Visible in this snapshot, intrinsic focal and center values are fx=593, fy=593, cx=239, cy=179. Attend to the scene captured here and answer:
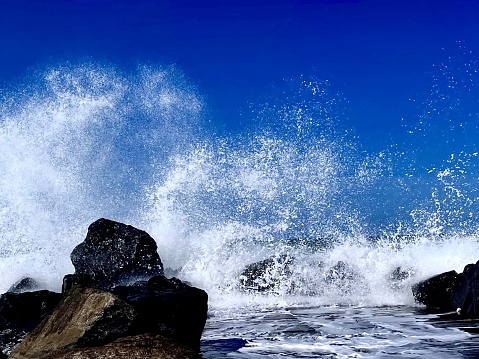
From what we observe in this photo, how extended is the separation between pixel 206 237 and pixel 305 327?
9360 mm

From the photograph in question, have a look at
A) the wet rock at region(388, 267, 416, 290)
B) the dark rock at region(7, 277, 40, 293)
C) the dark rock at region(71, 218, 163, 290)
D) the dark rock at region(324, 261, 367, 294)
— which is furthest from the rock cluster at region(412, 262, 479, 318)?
the dark rock at region(7, 277, 40, 293)

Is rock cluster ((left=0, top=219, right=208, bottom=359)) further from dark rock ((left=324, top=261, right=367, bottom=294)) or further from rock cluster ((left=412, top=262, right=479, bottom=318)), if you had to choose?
dark rock ((left=324, top=261, right=367, bottom=294))

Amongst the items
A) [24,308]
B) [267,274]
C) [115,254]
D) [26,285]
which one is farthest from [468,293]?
[26,285]

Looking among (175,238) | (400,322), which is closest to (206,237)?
(175,238)

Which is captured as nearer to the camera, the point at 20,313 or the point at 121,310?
the point at 121,310

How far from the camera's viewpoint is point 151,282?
8531mm

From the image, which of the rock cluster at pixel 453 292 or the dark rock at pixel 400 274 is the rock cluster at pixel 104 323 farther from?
the dark rock at pixel 400 274

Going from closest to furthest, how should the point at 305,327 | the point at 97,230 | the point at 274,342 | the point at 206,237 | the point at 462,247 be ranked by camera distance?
1. the point at 274,342
2. the point at 305,327
3. the point at 97,230
4. the point at 462,247
5. the point at 206,237

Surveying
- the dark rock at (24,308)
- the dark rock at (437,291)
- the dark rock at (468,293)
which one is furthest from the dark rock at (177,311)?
the dark rock at (437,291)

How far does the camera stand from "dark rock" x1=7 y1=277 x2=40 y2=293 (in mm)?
12969

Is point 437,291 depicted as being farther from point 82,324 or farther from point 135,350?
point 82,324

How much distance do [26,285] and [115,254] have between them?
9.49 feet

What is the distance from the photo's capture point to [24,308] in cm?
745

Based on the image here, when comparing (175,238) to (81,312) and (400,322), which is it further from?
(81,312)
